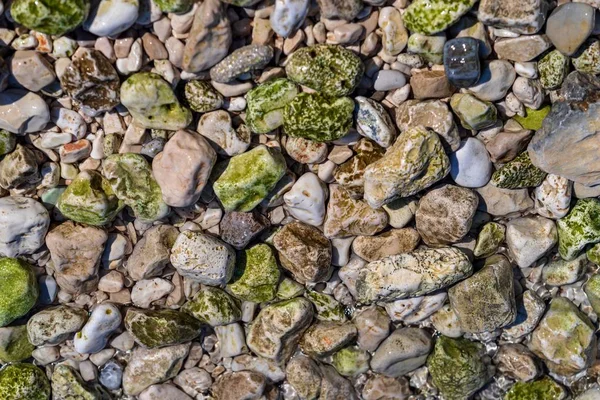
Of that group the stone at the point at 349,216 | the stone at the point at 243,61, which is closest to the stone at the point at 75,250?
the stone at the point at 243,61

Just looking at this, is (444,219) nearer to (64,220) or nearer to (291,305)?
(291,305)

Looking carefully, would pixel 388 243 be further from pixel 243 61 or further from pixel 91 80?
pixel 91 80

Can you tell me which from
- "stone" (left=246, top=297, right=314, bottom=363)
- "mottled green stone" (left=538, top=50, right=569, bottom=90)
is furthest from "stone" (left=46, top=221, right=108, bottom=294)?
"mottled green stone" (left=538, top=50, right=569, bottom=90)

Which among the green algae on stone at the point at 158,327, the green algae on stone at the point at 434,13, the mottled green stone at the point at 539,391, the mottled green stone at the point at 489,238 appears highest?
the green algae on stone at the point at 434,13

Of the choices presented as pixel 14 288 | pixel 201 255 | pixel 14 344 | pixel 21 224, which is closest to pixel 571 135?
pixel 201 255

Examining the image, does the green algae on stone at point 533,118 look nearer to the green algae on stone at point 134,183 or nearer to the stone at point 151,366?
the green algae on stone at point 134,183
